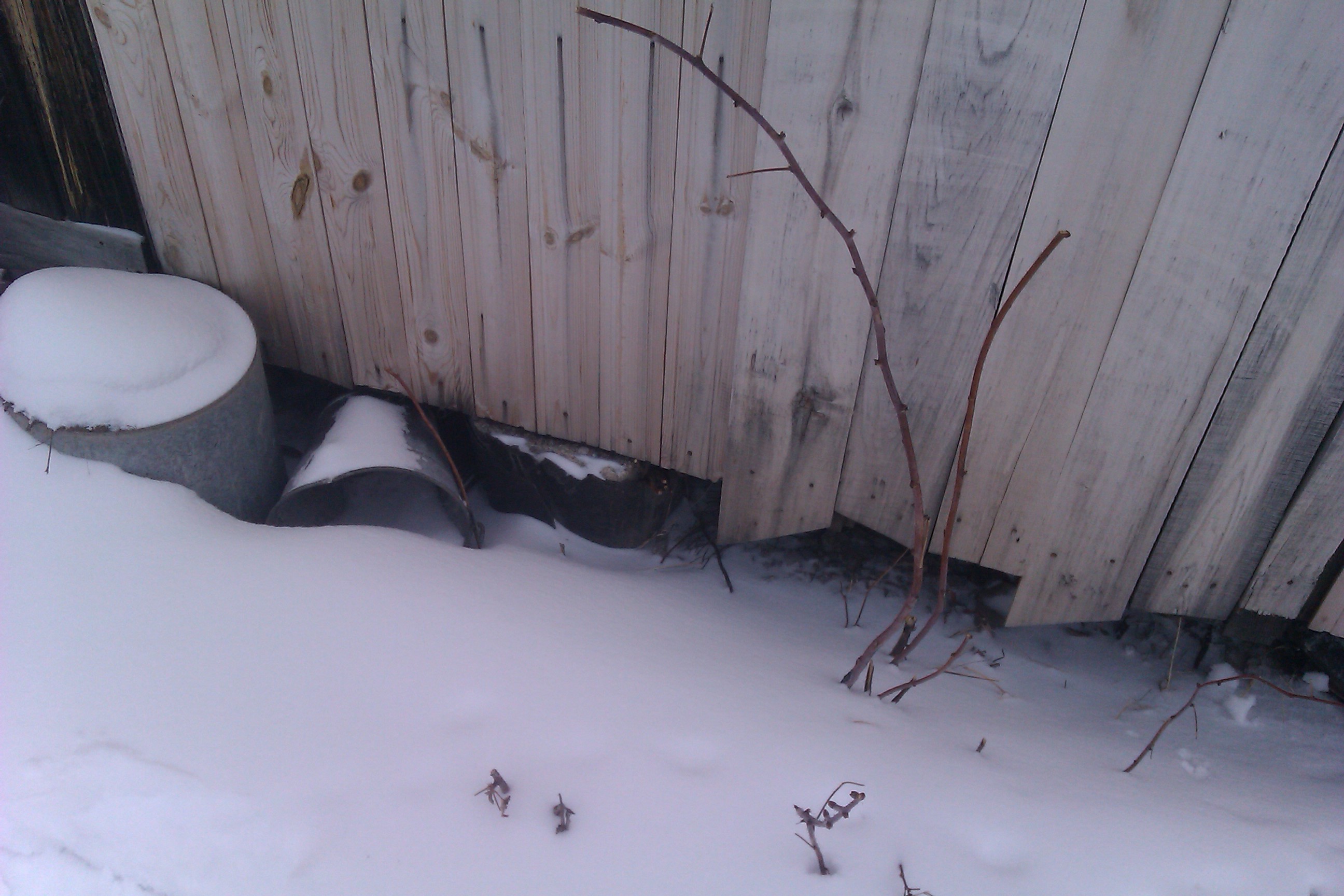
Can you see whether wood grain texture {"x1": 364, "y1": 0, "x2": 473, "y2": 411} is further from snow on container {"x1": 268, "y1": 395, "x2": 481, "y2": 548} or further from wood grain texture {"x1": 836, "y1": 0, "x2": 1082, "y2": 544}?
wood grain texture {"x1": 836, "y1": 0, "x2": 1082, "y2": 544}

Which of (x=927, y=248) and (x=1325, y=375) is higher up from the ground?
(x=927, y=248)

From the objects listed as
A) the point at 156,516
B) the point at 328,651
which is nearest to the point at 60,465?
the point at 156,516

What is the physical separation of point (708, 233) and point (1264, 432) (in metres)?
1.40

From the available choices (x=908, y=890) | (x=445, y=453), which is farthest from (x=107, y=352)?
(x=908, y=890)

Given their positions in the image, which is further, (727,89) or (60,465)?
(60,465)

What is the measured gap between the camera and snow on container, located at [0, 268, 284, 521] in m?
2.19

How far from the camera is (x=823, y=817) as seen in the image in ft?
4.85

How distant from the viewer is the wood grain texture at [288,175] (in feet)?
7.62

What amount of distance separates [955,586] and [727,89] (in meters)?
1.71

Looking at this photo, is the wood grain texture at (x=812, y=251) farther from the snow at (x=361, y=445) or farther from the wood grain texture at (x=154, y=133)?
the wood grain texture at (x=154, y=133)

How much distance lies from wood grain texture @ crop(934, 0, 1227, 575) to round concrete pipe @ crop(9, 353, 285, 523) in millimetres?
2124

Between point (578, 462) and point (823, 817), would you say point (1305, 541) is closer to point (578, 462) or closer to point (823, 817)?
point (823, 817)

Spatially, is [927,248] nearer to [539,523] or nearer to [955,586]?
[955,586]

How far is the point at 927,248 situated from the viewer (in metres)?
1.92
